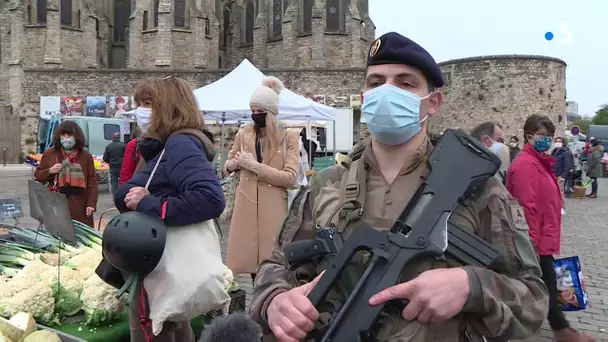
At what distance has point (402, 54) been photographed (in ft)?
5.44

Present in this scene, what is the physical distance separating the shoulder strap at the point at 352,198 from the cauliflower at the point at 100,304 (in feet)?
7.18

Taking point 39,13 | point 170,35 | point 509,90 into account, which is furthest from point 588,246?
point 39,13

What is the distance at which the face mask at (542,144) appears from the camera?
4473 mm

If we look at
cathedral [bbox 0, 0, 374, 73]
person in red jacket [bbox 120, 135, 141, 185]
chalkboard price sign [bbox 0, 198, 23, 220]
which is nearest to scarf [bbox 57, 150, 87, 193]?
chalkboard price sign [bbox 0, 198, 23, 220]

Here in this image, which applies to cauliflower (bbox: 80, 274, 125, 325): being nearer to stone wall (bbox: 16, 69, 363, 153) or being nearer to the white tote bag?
the white tote bag

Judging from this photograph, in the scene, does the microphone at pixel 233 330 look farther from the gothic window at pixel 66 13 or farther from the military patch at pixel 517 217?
the gothic window at pixel 66 13

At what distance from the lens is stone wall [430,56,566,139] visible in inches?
965

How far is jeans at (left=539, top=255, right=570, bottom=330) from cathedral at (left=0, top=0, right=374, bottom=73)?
32.8 metres

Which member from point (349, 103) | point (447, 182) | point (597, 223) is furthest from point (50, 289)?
point (349, 103)

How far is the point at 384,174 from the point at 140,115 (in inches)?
80.9

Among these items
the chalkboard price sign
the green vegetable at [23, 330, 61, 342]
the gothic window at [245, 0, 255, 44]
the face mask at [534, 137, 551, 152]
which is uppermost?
the gothic window at [245, 0, 255, 44]

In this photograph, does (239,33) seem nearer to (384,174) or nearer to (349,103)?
(349,103)

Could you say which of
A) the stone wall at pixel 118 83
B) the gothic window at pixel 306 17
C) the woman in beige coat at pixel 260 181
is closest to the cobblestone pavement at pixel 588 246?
the woman in beige coat at pixel 260 181

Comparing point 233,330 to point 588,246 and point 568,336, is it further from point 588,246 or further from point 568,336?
point 588,246
